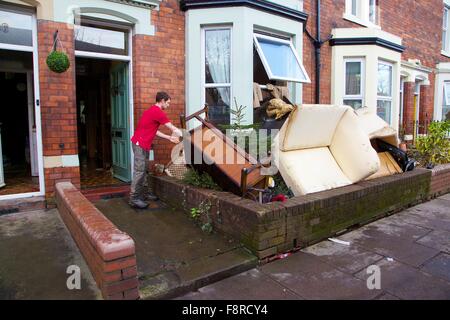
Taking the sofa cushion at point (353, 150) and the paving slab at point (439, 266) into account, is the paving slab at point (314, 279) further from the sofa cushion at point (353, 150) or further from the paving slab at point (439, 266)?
the sofa cushion at point (353, 150)

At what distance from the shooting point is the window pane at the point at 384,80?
9.16m

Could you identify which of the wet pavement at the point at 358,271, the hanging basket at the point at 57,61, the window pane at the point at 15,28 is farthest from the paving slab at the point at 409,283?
the window pane at the point at 15,28

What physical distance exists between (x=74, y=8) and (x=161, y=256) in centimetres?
404

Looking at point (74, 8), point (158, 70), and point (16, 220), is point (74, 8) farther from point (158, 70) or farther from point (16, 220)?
point (16, 220)

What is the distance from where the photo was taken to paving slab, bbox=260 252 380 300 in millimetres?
2902

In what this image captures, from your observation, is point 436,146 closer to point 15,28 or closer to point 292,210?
point 292,210

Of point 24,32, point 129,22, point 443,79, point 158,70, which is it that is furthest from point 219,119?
point 443,79

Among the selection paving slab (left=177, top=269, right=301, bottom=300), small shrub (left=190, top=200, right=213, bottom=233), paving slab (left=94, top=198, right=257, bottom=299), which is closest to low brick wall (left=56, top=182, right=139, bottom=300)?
paving slab (left=94, top=198, right=257, bottom=299)

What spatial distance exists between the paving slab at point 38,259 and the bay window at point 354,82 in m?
7.38

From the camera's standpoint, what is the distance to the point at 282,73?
6633 millimetres

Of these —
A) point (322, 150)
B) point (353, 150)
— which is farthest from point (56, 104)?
point (353, 150)

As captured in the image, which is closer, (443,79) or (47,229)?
(47,229)

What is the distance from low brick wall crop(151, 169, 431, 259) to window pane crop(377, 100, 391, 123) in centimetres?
433
